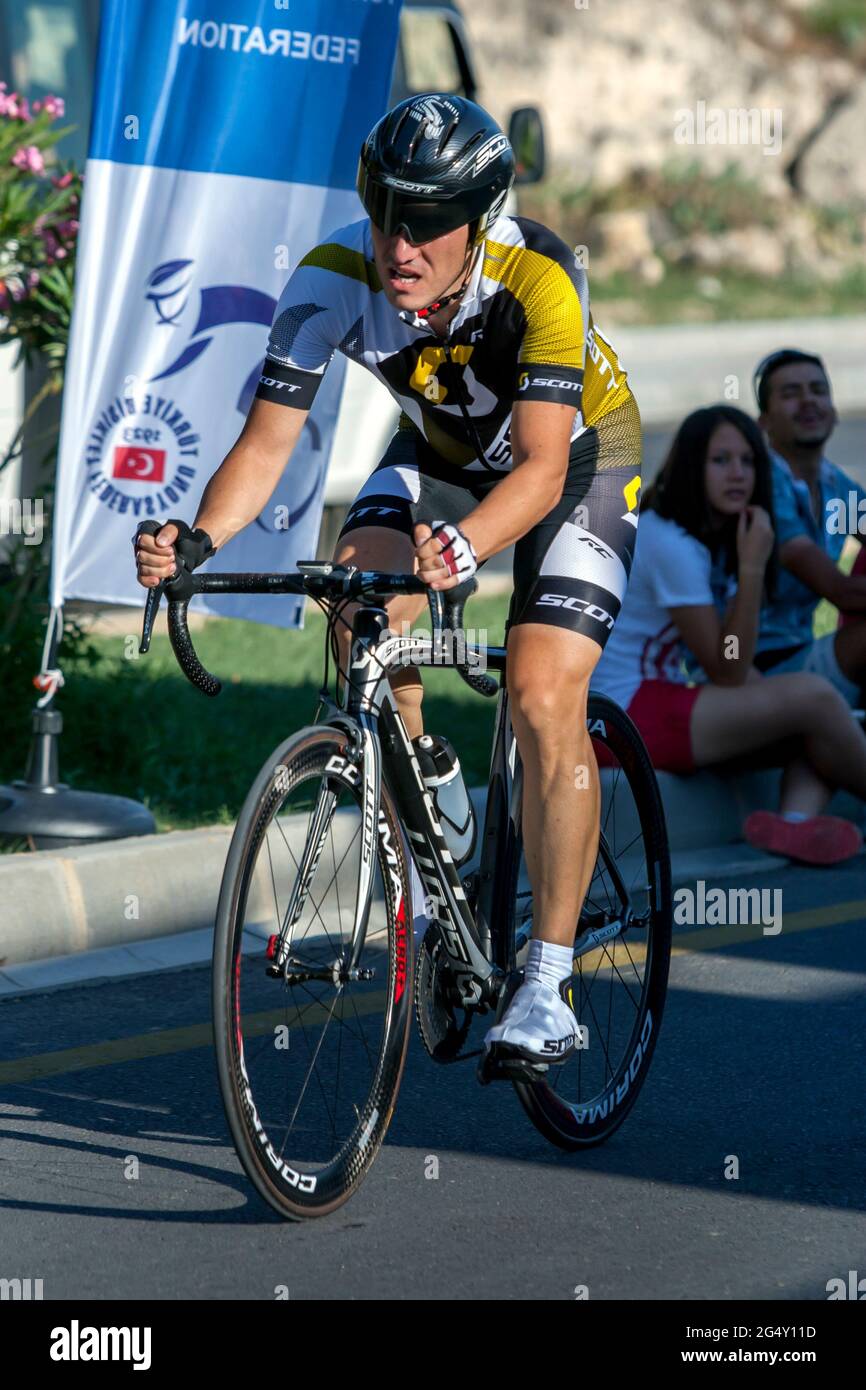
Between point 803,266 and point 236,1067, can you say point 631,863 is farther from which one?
point 803,266

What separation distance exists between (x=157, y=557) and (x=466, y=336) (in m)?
0.77

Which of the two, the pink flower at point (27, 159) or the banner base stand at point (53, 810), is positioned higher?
the pink flower at point (27, 159)

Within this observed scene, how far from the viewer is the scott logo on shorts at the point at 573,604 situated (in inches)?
152

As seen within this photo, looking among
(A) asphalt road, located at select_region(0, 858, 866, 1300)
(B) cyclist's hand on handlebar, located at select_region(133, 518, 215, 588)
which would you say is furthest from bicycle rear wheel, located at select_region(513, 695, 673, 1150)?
(B) cyclist's hand on handlebar, located at select_region(133, 518, 215, 588)

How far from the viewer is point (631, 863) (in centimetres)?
443

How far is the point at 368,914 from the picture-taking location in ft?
11.8

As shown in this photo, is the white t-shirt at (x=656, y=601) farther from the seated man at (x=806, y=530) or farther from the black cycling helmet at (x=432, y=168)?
the black cycling helmet at (x=432, y=168)

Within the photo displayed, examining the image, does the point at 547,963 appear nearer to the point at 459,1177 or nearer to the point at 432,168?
the point at 459,1177

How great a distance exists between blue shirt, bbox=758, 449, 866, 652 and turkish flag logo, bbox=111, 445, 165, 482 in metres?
2.17

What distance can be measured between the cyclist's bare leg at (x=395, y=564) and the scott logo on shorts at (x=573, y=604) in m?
0.30

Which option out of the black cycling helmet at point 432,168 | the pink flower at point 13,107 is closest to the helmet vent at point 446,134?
the black cycling helmet at point 432,168

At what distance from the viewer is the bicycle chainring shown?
12.8ft

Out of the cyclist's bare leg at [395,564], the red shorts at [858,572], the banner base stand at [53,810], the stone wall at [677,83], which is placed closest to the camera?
the cyclist's bare leg at [395,564]
